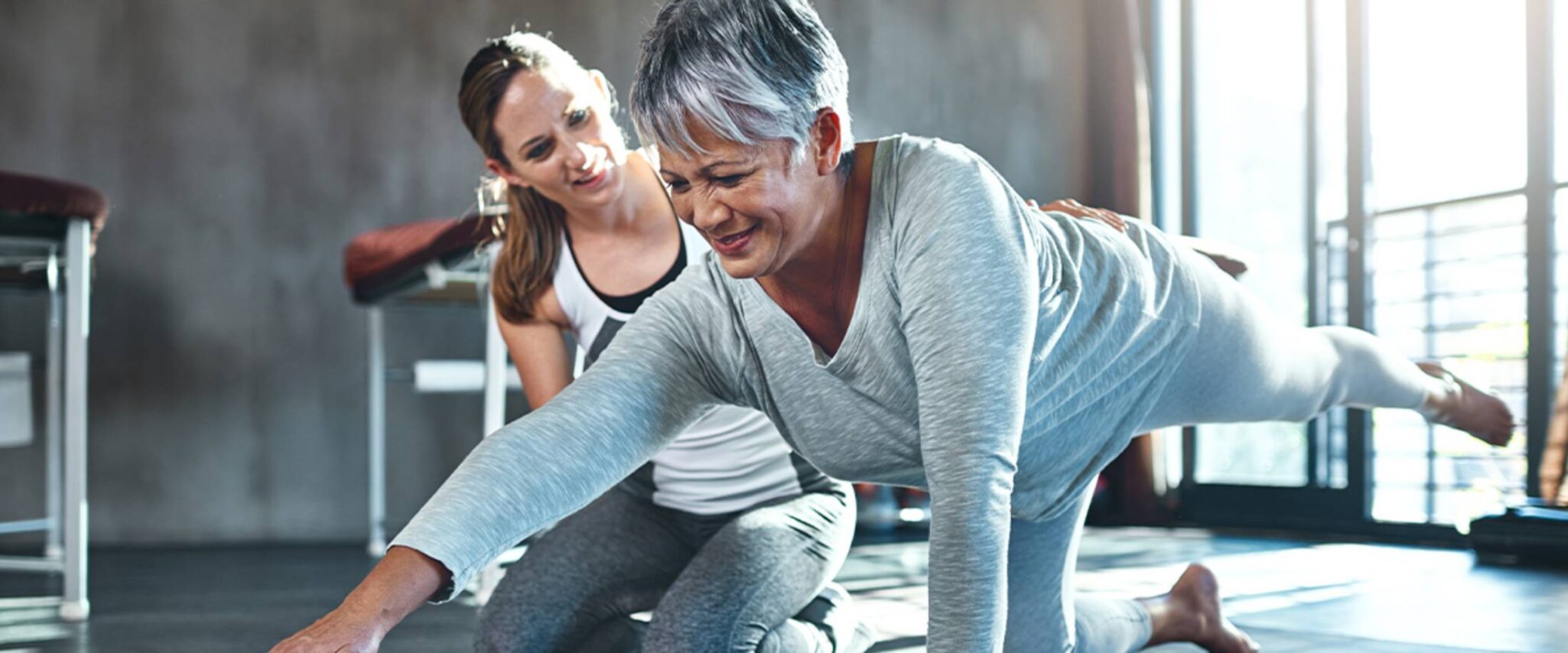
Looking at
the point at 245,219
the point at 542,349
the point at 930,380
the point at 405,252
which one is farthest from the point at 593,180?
the point at 245,219

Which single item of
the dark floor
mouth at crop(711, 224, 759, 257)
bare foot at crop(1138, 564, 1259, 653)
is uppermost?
mouth at crop(711, 224, 759, 257)

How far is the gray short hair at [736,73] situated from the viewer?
1017 millimetres

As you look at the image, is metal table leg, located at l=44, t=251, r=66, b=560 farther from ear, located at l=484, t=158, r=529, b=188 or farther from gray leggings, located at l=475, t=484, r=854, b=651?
gray leggings, located at l=475, t=484, r=854, b=651

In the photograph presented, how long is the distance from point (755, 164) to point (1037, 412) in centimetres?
36

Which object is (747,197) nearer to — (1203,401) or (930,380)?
(930,380)

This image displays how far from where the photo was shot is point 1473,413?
6.38ft

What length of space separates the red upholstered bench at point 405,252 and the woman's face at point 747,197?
1.33 metres

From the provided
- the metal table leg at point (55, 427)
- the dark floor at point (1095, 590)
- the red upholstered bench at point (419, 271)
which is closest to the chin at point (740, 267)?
the dark floor at point (1095, 590)

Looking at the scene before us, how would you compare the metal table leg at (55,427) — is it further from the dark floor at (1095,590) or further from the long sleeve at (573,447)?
the long sleeve at (573,447)

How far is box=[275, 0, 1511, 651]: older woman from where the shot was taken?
0.96 m

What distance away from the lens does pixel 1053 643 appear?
4.75ft

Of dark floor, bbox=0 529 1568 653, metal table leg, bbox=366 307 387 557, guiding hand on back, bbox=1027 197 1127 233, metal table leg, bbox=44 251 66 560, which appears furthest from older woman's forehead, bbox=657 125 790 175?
metal table leg, bbox=366 307 387 557

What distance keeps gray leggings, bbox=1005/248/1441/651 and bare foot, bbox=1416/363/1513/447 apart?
0.37 metres

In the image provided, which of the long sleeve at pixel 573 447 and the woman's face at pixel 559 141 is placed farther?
the woman's face at pixel 559 141
